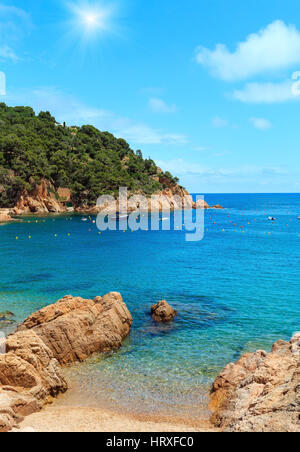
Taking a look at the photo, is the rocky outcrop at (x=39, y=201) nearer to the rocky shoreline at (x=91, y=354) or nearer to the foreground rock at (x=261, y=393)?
the rocky shoreline at (x=91, y=354)

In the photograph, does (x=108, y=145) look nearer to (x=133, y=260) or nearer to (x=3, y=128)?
(x=3, y=128)

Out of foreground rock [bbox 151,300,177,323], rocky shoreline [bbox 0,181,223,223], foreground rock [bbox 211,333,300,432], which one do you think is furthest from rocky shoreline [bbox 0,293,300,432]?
rocky shoreline [bbox 0,181,223,223]

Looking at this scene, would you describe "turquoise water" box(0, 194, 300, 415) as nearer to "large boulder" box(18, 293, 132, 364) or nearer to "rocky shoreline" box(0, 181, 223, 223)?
"large boulder" box(18, 293, 132, 364)

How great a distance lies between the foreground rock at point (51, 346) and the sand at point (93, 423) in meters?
0.55

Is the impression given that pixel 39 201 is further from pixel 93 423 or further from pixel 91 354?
pixel 93 423

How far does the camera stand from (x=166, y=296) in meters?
25.1

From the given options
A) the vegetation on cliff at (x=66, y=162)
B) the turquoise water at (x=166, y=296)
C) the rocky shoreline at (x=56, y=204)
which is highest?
the vegetation on cliff at (x=66, y=162)

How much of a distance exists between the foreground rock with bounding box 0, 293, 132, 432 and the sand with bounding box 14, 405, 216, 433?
55 cm

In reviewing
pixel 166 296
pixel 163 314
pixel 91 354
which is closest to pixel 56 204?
pixel 166 296

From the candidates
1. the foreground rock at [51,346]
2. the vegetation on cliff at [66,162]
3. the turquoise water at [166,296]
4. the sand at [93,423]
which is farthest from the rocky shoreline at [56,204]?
the sand at [93,423]

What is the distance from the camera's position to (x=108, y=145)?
13512 cm

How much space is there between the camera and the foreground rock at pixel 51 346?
10.7m

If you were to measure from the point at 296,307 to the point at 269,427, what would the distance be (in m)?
16.6
